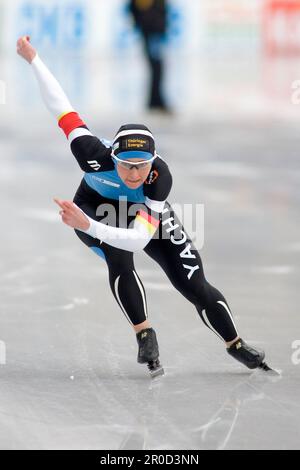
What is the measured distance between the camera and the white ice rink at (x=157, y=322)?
4164 millimetres

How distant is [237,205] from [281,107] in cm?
609

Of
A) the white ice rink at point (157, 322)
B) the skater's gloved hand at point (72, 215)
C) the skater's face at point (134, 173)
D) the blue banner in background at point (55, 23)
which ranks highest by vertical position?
the skater's face at point (134, 173)

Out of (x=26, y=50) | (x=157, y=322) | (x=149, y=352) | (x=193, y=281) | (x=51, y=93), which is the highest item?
(x=26, y=50)

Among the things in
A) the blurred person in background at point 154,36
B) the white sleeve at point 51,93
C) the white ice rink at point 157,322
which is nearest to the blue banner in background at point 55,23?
the blurred person in background at point 154,36

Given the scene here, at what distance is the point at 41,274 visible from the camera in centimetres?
673

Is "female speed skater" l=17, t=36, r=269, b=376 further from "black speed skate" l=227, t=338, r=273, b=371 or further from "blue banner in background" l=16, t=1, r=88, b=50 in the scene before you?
"blue banner in background" l=16, t=1, r=88, b=50

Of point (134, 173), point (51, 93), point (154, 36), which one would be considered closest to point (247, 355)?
point (134, 173)

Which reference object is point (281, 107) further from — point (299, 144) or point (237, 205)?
point (237, 205)

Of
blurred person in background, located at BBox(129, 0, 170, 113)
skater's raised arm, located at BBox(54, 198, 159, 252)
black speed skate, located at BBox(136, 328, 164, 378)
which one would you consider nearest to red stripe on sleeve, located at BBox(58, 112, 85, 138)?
skater's raised arm, located at BBox(54, 198, 159, 252)

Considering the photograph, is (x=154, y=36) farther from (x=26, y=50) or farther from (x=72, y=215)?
(x=72, y=215)

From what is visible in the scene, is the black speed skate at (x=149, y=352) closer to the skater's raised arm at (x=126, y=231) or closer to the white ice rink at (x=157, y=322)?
the white ice rink at (x=157, y=322)

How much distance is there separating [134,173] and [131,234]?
11.2 inches

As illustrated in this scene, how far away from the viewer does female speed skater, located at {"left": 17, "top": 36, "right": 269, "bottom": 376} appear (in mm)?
4586

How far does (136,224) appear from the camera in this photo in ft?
15.0
